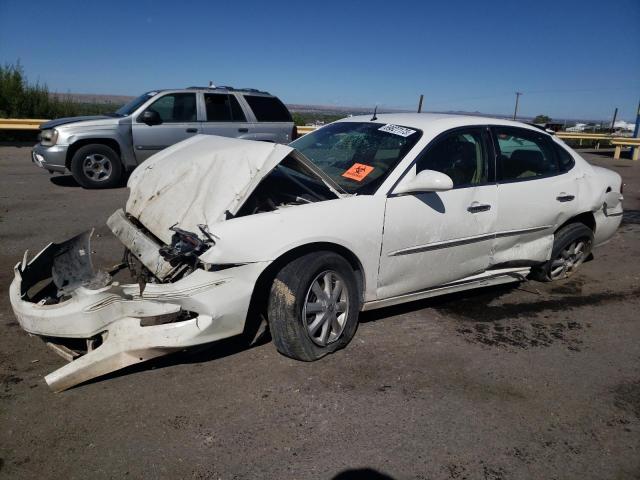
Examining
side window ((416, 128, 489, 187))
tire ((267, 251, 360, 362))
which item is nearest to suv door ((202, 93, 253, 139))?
side window ((416, 128, 489, 187))

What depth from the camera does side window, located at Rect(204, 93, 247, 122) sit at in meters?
9.73

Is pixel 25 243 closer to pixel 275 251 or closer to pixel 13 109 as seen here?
pixel 275 251

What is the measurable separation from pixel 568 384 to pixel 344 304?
155 cm

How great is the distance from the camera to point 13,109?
17312mm

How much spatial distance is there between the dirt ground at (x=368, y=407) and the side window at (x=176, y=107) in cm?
616

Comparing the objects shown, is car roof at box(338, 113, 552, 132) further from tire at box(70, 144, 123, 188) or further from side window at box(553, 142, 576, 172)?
tire at box(70, 144, 123, 188)

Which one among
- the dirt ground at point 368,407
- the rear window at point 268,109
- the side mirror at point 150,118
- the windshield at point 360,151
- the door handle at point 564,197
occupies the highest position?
the rear window at point 268,109

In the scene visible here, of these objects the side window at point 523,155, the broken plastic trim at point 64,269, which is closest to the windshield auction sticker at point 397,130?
the side window at point 523,155

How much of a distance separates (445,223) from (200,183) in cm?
183

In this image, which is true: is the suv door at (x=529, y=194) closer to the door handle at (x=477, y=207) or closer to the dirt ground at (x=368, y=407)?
the door handle at (x=477, y=207)

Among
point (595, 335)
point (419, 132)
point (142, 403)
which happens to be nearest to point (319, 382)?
point (142, 403)

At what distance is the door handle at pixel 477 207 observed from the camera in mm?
3939

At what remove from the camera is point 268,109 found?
10.3 metres

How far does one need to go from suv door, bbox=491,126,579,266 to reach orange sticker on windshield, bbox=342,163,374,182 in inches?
46.9
